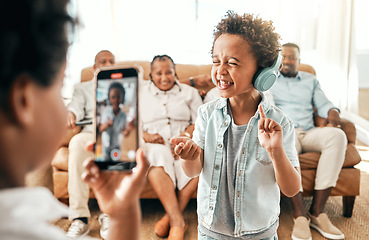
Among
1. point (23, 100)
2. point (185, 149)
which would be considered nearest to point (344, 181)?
point (185, 149)

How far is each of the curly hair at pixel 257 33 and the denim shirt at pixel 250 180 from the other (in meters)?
0.15

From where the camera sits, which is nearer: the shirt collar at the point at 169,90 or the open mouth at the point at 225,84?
the open mouth at the point at 225,84

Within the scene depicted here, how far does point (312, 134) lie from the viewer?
1.91 m

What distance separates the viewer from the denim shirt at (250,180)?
2.95ft

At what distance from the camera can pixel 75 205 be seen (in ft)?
5.70

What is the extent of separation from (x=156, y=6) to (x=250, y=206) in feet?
12.1

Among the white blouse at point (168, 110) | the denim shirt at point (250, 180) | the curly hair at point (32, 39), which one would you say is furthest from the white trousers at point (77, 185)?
the curly hair at point (32, 39)

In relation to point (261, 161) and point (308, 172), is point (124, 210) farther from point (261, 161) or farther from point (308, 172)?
point (308, 172)

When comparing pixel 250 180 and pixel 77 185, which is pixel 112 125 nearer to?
pixel 250 180

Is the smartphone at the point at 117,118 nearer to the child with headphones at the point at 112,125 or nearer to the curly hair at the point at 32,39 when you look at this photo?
the child with headphones at the point at 112,125

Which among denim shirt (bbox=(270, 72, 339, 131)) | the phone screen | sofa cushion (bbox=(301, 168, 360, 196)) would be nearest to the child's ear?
the phone screen

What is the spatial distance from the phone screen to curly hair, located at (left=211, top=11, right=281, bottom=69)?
0.43m

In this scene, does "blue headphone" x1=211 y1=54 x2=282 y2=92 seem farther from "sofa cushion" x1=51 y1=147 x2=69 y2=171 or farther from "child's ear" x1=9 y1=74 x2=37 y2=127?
"sofa cushion" x1=51 y1=147 x2=69 y2=171

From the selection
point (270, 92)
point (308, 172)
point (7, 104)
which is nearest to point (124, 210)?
point (7, 104)
